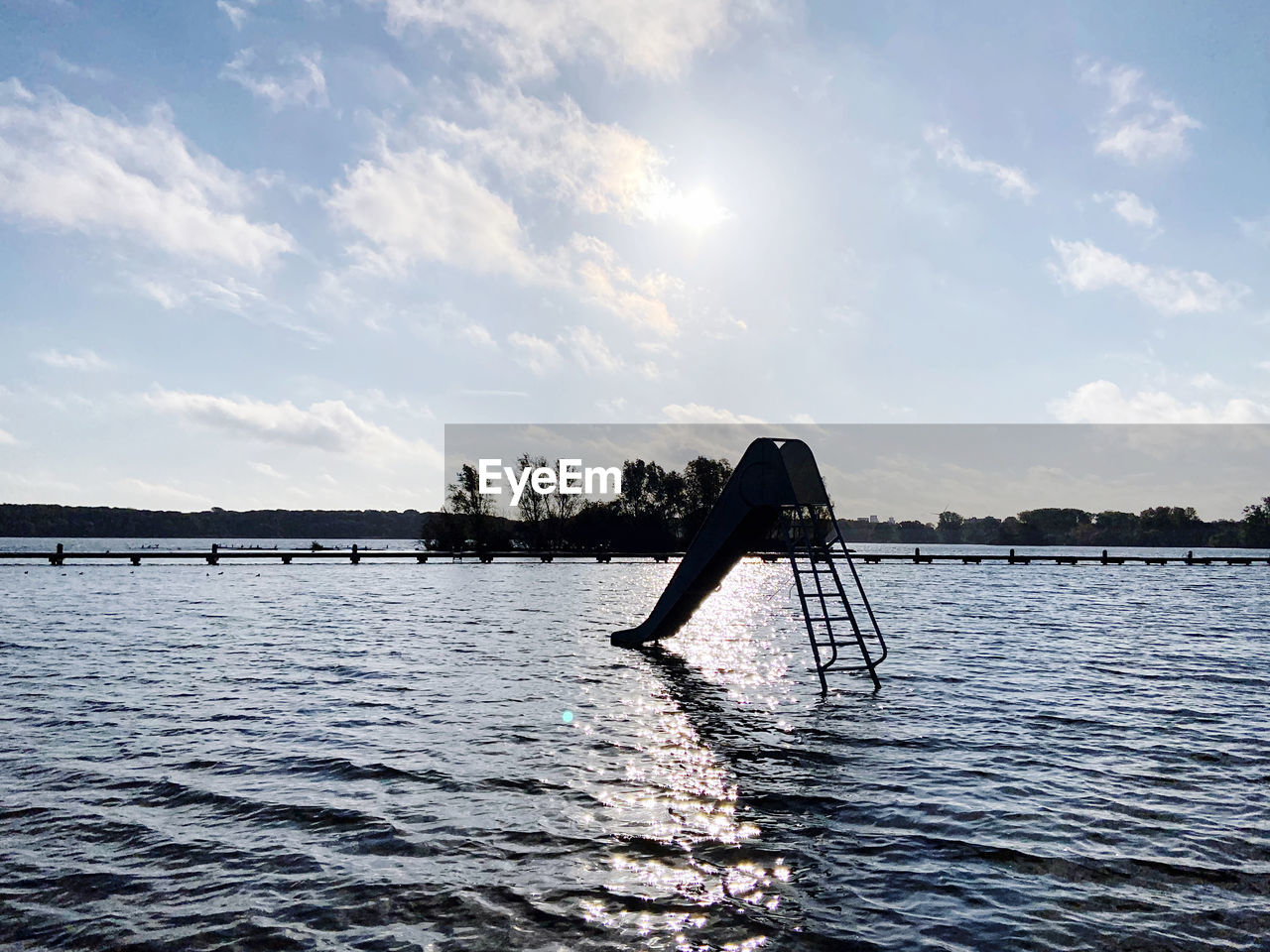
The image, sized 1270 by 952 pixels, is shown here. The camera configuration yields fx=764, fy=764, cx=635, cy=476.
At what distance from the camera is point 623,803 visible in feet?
30.3

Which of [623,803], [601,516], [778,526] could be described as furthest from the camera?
[601,516]

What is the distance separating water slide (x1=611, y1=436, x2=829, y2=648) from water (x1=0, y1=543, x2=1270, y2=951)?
6.72 feet

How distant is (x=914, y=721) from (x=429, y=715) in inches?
357

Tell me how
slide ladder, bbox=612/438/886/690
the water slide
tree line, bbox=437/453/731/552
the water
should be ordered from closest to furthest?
Result: the water < slide ladder, bbox=612/438/886/690 < the water slide < tree line, bbox=437/453/731/552

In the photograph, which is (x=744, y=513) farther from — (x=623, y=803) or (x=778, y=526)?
(x=623, y=803)

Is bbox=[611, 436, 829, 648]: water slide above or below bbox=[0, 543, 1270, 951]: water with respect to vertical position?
above

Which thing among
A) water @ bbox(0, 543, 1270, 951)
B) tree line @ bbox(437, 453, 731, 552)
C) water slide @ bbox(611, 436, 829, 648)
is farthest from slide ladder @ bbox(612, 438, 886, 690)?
tree line @ bbox(437, 453, 731, 552)

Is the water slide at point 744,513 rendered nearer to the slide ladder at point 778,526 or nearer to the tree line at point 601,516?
the slide ladder at point 778,526

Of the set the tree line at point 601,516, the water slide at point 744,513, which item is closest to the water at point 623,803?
the water slide at point 744,513

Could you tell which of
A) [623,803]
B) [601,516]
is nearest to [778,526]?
[623,803]

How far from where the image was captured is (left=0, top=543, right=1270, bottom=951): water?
20.6 feet

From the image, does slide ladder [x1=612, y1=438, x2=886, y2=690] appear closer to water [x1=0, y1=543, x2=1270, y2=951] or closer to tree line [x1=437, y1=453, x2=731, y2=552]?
water [x1=0, y1=543, x2=1270, y2=951]

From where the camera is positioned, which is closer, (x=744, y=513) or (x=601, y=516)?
(x=744, y=513)

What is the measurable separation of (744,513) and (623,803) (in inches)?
442
